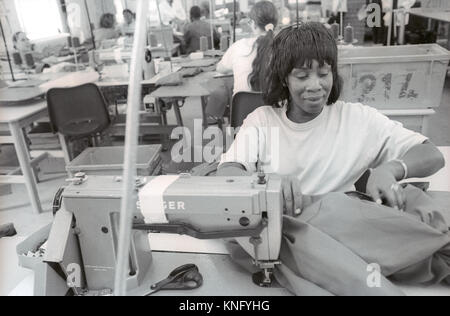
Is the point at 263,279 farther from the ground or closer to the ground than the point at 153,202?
closer to the ground

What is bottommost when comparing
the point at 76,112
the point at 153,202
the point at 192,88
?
the point at 76,112

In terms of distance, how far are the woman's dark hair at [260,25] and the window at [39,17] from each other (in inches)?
152

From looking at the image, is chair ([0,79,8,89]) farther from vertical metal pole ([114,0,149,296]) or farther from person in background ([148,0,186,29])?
vertical metal pole ([114,0,149,296])

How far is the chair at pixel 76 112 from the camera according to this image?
268 centimetres

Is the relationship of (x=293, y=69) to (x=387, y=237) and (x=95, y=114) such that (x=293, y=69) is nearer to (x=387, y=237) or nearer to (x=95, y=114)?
(x=387, y=237)

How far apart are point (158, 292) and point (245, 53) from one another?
212cm

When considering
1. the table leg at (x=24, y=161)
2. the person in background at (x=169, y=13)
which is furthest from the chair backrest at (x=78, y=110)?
the person in background at (x=169, y=13)

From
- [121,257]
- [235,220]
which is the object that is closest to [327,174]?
[235,220]

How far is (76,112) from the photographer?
2.81 m

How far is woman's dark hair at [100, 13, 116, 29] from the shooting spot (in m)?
5.51

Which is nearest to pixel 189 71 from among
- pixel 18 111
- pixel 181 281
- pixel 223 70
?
pixel 223 70

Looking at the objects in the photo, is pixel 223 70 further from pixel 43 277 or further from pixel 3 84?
pixel 43 277

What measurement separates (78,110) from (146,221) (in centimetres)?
222

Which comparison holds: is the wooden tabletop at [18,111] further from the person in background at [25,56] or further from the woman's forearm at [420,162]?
the woman's forearm at [420,162]
